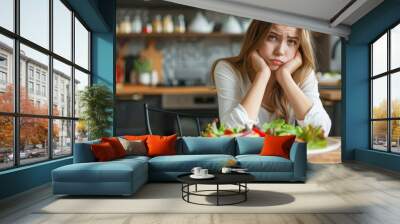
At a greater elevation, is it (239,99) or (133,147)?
(239,99)

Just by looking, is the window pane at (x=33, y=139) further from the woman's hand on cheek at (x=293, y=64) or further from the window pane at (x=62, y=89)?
the woman's hand on cheek at (x=293, y=64)

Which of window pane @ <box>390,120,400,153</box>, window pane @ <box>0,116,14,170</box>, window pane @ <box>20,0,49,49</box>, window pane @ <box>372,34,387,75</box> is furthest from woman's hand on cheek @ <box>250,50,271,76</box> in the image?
window pane @ <box>0,116,14,170</box>

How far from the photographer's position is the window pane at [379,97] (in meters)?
8.03

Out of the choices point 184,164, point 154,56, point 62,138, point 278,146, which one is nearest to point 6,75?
point 62,138

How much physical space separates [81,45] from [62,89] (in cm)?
144

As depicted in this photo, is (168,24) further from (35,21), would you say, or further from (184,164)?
(184,164)

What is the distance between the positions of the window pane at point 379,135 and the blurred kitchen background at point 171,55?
1089 mm

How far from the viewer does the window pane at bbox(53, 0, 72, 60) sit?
6.35 metres

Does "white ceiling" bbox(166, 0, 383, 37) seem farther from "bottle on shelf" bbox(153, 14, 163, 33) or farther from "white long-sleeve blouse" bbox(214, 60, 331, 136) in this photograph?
"white long-sleeve blouse" bbox(214, 60, 331, 136)

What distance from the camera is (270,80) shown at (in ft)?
26.4

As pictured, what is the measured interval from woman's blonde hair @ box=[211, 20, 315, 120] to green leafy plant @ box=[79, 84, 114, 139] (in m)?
2.57

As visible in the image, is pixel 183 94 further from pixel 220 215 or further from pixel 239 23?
pixel 220 215

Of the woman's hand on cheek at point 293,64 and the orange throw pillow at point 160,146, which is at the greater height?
the woman's hand on cheek at point 293,64

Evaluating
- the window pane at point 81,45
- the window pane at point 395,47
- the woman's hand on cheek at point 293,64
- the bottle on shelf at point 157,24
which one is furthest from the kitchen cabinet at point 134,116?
the window pane at point 395,47
